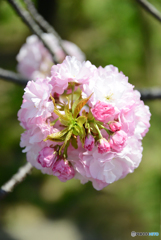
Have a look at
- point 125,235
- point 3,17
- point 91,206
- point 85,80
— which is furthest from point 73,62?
point 3,17

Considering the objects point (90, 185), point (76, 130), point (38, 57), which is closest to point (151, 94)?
point (38, 57)

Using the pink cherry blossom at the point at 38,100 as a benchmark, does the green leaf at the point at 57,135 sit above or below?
below

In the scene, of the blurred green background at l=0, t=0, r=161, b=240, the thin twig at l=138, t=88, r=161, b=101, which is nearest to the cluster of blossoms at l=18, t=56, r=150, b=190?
the thin twig at l=138, t=88, r=161, b=101

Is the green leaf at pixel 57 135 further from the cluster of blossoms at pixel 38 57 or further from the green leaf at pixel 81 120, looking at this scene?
the cluster of blossoms at pixel 38 57

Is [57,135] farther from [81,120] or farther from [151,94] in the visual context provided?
[151,94]

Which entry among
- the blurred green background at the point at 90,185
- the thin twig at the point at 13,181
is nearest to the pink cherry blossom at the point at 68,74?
the thin twig at the point at 13,181

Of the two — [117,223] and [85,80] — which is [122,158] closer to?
[85,80]
